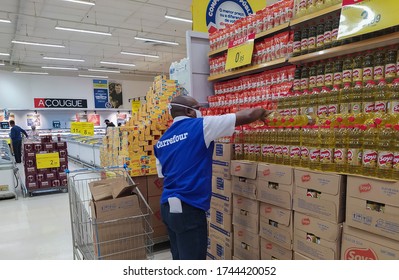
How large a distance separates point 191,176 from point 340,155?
3.09 ft

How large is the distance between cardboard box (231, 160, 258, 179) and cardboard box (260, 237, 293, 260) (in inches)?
20.4

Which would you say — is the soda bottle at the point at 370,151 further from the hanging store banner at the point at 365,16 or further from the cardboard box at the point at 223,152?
the cardboard box at the point at 223,152

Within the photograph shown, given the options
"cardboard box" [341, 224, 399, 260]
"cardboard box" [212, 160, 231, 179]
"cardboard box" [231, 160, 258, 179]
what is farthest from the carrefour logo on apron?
"cardboard box" [341, 224, 399, 260]

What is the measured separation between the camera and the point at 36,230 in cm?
467

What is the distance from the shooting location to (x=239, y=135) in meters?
2.62

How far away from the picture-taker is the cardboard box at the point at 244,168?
232 cm

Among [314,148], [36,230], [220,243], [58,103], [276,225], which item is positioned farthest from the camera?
[58,103]

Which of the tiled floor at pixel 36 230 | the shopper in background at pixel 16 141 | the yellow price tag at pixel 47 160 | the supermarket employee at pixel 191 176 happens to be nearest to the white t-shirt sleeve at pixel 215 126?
the supermarket employee at pixel 191 176

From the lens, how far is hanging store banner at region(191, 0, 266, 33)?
3.51m

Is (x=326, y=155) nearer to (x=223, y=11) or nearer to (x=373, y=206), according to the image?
(x=373, y=206)

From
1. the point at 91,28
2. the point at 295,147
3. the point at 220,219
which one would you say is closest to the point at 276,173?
the point at 295,147

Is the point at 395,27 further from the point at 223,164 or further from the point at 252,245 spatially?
the point at 252,245

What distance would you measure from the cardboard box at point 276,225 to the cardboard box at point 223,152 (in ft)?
1.75

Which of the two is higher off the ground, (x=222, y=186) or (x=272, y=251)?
(x=222, y=186)
